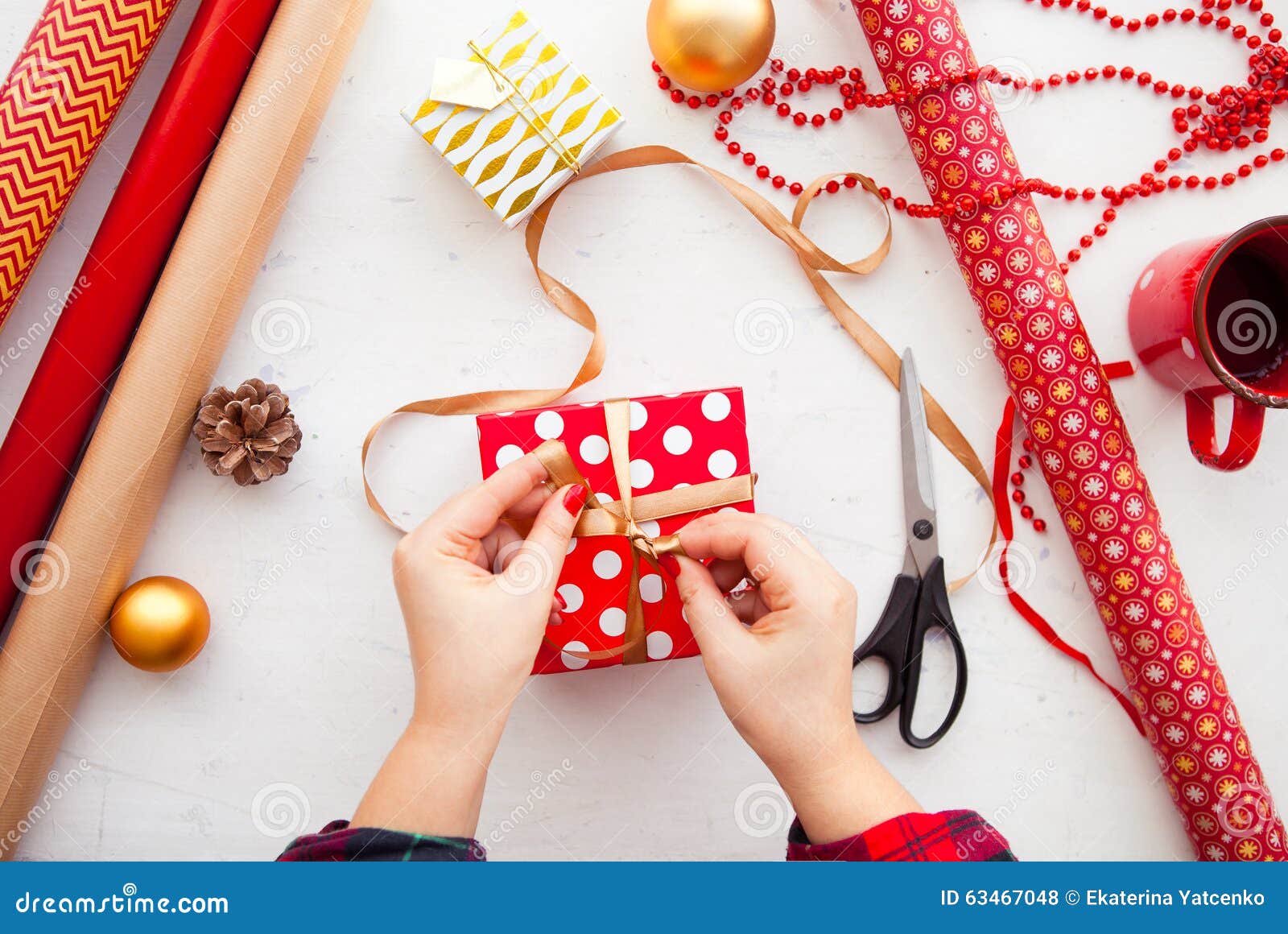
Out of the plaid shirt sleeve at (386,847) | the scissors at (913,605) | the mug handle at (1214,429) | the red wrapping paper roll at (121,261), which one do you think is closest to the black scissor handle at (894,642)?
the scissors at (913,605)

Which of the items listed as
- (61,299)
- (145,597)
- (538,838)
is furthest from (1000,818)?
(61,299)

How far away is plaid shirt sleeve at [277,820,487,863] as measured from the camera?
30.4 inches

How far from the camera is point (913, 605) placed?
1.06m

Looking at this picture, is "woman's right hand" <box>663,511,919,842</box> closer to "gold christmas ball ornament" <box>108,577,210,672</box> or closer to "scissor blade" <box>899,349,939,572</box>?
"scissor blade" <box>899,349,939,572</box>

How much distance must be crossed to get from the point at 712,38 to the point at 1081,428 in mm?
577

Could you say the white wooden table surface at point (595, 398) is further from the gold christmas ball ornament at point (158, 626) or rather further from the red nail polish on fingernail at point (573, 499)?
the red nail polish on fingernail at point (573, 499)

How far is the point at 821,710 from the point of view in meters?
0.84

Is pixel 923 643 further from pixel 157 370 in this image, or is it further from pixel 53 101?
pixel 53 101

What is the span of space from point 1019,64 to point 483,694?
3.04 feet

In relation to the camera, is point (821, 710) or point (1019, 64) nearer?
point (821, 710)

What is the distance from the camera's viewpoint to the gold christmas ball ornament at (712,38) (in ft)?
3.17

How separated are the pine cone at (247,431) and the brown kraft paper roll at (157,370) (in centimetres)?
4

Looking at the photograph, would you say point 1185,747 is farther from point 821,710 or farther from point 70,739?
point 70,739

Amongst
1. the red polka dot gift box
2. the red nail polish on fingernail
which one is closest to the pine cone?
the red polka dot gift box
